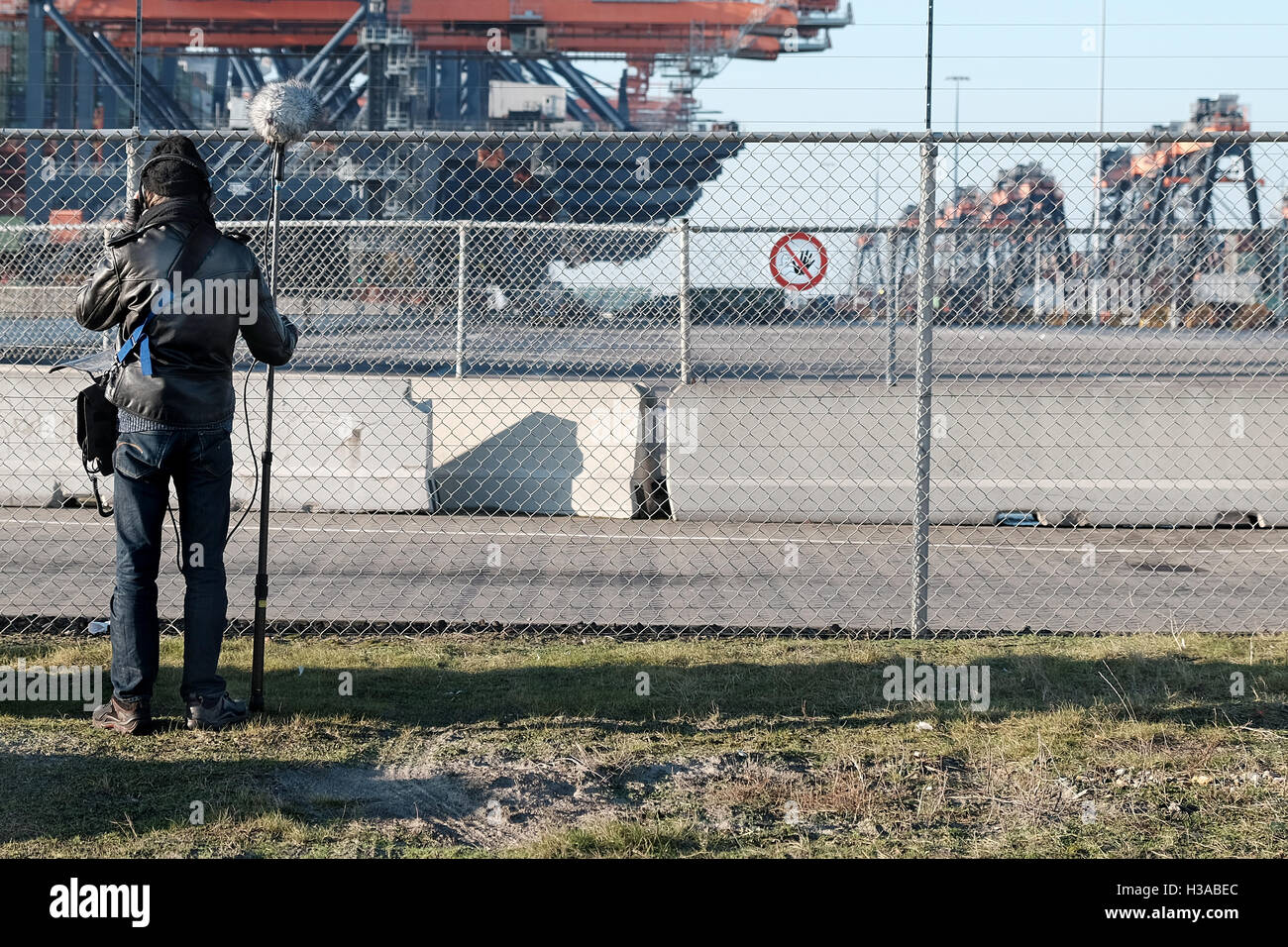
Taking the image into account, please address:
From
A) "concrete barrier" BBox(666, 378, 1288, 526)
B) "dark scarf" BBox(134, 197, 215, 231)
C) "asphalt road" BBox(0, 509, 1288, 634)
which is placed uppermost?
"dark scarf" BBox(134, 197, 215, 231)

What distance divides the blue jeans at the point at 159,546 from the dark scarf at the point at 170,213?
29.5 inches

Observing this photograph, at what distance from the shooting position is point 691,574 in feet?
25.9

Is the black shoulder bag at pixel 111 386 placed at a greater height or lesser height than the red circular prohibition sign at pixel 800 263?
lesser

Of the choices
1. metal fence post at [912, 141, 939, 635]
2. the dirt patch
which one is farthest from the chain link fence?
the dirt patch

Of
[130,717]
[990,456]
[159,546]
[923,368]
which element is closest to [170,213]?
[159,546]

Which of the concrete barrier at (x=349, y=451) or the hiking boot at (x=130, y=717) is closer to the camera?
the hiking boot at (x=130, y=717)

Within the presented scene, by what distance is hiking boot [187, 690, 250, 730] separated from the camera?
4.70 metres

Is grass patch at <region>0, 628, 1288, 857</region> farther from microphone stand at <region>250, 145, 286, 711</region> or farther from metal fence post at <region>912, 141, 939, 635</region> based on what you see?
metal fence post at <region>912, 141, 939, 635</region>

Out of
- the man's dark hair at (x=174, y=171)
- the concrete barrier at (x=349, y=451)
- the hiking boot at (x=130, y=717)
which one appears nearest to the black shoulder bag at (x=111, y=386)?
the man's dark hair at (x=174, y=171)

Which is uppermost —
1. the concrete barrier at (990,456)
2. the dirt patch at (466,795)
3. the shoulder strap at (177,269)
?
the shoulder strap at (177,269)

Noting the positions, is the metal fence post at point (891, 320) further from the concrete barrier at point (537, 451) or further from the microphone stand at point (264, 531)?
the microphone stand at point (264, 531)

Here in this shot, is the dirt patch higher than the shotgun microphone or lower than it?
lower

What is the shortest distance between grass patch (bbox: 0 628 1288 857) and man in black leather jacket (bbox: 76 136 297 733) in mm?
277

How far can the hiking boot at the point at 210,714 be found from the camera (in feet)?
15.4
